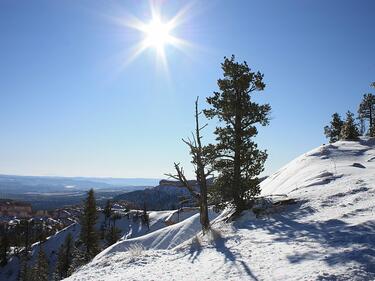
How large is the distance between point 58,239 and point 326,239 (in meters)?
141

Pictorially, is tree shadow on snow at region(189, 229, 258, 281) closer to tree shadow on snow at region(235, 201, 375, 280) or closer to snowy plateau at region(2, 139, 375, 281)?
snowy plateau at region(2, 139, 375, 281)

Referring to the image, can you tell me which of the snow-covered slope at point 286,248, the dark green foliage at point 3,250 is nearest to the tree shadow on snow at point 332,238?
the snow-covered slope at point 286,248

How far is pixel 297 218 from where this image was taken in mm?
15969

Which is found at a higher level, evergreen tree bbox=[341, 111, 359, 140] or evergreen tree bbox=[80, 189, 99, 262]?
evergreen tree bbox=[341, 111, 359, 140]

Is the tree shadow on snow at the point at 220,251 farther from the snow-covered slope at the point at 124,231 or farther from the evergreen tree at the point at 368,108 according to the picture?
the snow-covered slope at the point at 124,231

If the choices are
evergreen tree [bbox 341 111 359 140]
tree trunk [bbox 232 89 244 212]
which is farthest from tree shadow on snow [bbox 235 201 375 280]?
evergreen tree [bbox 341 111 359 140]

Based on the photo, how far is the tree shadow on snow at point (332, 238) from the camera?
9.18 meters

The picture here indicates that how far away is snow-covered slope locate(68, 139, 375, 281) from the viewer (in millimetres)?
9273

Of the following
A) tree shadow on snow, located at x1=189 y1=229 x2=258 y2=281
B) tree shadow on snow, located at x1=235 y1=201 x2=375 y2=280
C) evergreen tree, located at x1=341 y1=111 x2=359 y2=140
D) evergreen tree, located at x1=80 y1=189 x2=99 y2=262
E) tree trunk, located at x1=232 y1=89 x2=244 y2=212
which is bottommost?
evergreen tree, located at x1=80 y1=189 x2=99 y2=262

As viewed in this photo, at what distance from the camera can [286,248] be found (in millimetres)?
11477

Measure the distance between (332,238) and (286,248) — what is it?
1527 mm

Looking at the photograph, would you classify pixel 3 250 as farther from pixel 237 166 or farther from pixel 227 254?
pixel 227 254

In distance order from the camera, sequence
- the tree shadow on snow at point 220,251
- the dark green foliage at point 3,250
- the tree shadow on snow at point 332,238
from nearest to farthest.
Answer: the tree shadow on snow at point 332,238
the tree shadow on snow at point 220,251
the dark green foliage at point 3,250

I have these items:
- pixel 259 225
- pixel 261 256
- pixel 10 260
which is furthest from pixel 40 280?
pixel 261 256
